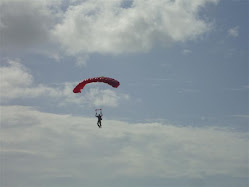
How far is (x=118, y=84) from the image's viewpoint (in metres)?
90.6

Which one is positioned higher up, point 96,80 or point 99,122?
point 96,80

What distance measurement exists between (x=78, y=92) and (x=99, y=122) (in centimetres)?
663

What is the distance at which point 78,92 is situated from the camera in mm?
92625

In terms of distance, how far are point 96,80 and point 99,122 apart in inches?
330

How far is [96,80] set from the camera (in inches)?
3533

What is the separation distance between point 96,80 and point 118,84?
3.97m

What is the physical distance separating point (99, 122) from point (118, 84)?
8.17 m

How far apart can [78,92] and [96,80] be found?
4.90m

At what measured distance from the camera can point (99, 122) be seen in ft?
307
